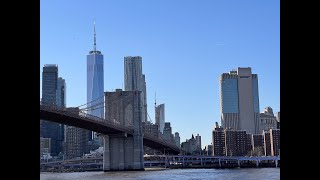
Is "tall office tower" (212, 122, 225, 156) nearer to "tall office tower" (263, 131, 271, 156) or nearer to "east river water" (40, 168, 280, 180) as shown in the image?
"tall office tower" (263, 131, 271, 156)

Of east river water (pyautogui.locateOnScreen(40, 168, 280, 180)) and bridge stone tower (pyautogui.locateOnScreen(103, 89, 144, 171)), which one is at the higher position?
bridge stone tower (pyautogui.locateOnScreen(103, 89, 144, 171))

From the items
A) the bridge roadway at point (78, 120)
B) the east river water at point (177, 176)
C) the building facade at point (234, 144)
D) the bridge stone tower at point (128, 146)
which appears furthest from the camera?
the building facade at point (234, 144)

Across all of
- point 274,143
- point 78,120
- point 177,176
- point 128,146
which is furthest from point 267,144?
point 78,120

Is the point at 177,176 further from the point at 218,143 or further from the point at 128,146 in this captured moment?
the point at 218,143

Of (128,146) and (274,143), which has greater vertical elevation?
(128,146)

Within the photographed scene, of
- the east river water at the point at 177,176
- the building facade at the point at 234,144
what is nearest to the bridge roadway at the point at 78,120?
the east river water at the point at 177,176

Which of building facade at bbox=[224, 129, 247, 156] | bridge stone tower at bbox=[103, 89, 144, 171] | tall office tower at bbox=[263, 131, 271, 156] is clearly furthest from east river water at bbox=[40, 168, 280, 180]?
building facade at bbox=[224, 129, 247, 156]

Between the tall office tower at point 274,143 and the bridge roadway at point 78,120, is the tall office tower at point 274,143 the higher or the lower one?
the lower one

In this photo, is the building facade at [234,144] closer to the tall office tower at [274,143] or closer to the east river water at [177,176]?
the tall office tower at [274,143]

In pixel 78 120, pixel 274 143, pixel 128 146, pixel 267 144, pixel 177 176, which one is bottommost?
pixel 177 176

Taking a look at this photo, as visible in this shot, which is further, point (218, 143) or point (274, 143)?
point (218, 143)
